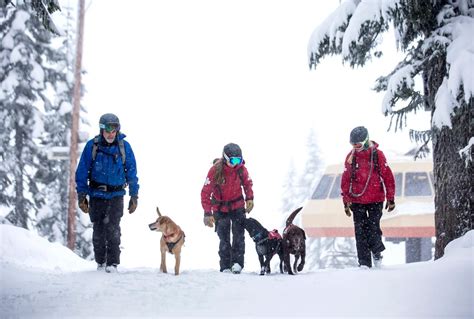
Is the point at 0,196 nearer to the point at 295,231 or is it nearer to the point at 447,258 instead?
the point at 295,231

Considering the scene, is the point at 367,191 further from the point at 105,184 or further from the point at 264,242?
the point at 105,184

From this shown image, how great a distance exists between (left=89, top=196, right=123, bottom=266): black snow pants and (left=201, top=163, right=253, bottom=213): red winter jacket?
1.30 m

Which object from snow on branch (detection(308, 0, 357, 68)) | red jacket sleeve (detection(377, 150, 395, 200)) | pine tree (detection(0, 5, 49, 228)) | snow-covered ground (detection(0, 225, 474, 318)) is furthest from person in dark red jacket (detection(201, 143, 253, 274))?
pine tree (detection(0, 5, 49, 228))

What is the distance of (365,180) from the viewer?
6844 millimetres

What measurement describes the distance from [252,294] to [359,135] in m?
3.04

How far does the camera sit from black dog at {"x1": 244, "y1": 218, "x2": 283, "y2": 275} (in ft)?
22.4

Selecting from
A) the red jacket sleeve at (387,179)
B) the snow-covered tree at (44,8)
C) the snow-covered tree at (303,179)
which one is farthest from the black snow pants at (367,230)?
the snow-covered tree at (303,179)

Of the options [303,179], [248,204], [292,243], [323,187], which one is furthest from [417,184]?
[303,179]

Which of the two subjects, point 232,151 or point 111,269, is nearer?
point 111,269

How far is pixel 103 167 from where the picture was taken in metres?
6.52

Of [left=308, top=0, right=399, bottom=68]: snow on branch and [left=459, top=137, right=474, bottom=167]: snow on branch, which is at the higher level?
[left=308, top=0, right=399, bottom=68]: snow on branch

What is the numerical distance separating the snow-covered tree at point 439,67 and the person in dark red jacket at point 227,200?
6.29ft

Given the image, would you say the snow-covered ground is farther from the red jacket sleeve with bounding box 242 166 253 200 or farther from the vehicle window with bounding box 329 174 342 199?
the vehicle window with bounding box 329 174 342 199

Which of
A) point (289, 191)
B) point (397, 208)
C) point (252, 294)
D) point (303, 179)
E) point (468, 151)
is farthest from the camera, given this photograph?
point (289, 191)
